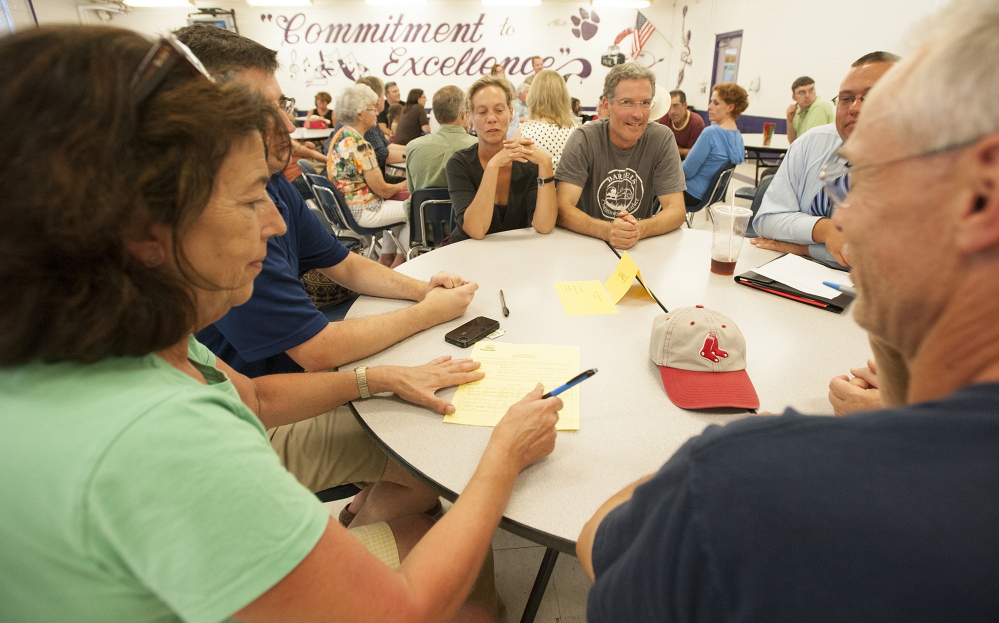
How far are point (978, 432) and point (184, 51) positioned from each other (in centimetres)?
94

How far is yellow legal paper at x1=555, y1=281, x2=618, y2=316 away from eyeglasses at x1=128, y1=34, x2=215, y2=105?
1113 mm

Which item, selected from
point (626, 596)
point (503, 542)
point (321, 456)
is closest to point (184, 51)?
point (626, 596)

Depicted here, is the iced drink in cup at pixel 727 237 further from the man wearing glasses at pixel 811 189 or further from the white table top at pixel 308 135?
the white table top at pixel 308 135

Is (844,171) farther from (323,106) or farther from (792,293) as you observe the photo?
(323,106)

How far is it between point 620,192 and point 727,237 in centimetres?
93

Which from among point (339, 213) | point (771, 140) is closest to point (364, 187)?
point (339, 213)

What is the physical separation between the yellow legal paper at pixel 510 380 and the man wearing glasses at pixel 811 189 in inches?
47.7

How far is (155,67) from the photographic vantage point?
596 millimetres

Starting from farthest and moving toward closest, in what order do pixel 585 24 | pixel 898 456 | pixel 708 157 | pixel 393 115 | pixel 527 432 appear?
pixel 585 24 → pixel 393 115 → pixel 708 157 → pixel 527 432 → pixel 898 456

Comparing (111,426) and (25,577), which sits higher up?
(111,426)

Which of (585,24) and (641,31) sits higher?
(585,24)

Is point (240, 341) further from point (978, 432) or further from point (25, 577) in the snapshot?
point (978, 432)

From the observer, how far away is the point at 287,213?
4.91ft

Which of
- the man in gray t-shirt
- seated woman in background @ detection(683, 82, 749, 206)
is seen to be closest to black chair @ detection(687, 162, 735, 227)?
seated woman in background @ detection(683, 82, 749, 206)
